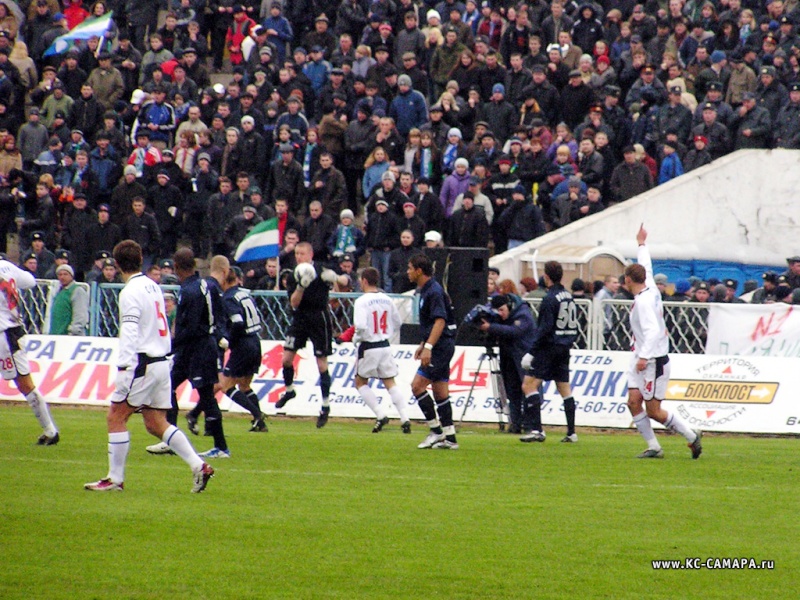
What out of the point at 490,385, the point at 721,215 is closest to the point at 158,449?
the point at 490,385

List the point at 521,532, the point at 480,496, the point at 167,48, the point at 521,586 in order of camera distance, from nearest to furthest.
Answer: the point at 521,586 < the point at 521,532 < the point at 480,496 < the point at 167,48

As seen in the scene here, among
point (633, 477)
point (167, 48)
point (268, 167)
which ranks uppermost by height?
point (167, 48)

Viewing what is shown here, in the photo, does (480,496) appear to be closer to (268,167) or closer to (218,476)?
(218,476)

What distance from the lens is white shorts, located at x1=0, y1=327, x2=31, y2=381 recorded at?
15.6m

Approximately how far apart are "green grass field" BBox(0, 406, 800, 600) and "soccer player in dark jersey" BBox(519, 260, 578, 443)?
1.82m

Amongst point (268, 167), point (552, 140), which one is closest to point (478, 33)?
point (552, 140)

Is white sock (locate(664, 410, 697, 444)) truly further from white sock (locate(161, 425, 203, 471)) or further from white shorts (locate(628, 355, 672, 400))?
white sock (locate(161, 425, 203, 471))

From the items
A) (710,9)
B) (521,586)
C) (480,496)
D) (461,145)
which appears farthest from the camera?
(710,9)

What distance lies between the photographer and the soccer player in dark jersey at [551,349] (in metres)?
18.0

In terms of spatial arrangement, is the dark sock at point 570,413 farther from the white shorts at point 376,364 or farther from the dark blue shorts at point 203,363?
the dark blue shorts at point 203,363

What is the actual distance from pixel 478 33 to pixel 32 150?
958cm

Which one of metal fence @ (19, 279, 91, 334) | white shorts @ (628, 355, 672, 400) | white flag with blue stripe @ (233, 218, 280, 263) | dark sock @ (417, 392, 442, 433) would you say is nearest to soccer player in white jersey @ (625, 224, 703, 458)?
white shorts @ (628, 355, 672, 400)

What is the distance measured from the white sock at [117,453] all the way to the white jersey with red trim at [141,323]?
0.62 metres

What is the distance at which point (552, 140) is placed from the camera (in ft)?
86.2
